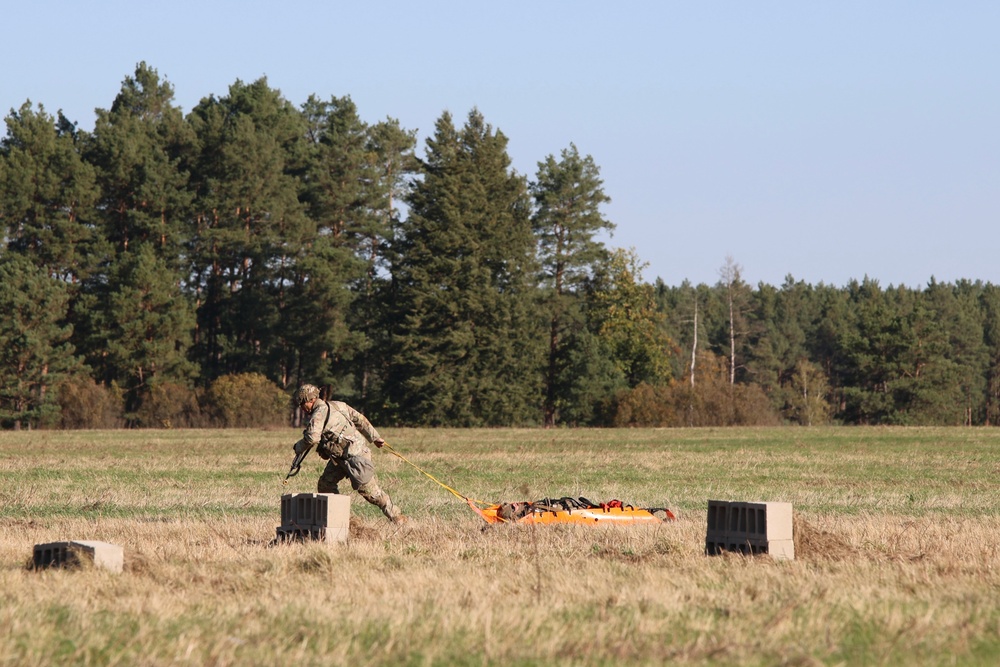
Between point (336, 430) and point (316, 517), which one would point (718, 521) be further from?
point (336, 430)

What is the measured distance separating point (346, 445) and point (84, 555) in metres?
4.48

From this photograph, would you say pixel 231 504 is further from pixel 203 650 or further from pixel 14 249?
pixel 14 249

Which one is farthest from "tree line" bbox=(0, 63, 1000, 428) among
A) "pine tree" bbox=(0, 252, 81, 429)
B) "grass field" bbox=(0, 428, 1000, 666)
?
"grass field" bbox=(0, 428, 1000, 666)

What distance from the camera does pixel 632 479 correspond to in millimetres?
24562

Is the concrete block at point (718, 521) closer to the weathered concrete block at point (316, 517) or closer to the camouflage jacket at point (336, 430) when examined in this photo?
the weathered concrete block at point (316, 517)

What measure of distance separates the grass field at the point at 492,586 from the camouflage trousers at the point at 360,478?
0.48 m

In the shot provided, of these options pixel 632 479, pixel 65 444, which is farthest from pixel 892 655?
pixel 65 444

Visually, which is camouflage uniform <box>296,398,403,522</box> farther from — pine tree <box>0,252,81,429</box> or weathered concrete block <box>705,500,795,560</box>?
pine tree <box>0,252,81,429</box>

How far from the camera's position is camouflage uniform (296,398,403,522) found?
47.3ft

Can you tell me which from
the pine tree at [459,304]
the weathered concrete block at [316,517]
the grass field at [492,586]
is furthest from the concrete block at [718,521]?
the pine tree at [459,304]

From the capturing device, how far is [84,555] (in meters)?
10.3

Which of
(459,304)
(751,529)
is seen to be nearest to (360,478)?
(751,529)

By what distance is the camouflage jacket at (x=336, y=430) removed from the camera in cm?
1438

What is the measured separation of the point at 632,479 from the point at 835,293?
118 meters
